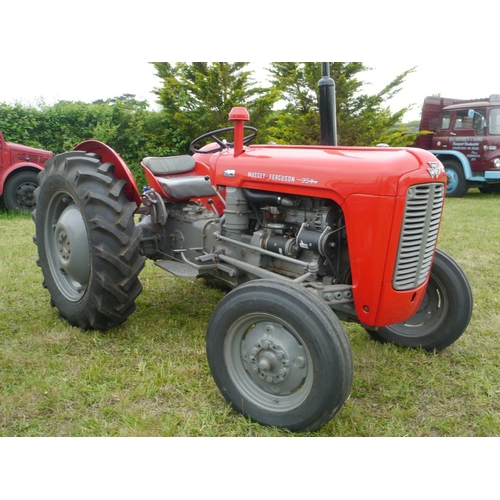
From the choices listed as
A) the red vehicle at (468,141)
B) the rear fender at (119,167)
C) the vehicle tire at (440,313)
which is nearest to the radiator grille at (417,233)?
the vehicle tire at (440,313)

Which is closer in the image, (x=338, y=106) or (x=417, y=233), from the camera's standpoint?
(x=417, y=233)

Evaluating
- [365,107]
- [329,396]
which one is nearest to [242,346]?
[329,396]

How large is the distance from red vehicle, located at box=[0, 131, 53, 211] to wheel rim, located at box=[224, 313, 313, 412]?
7.38 meters

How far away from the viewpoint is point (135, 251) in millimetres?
3301

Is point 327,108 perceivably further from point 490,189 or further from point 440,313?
point 490,189

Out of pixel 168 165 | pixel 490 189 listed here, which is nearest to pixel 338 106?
pixel 490 189

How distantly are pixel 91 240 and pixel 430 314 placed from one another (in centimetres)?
228

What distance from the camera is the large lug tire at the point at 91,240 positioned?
3184 millimetres

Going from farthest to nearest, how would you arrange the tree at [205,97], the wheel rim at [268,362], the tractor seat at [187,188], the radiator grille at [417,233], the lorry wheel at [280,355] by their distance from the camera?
the tree at [205,97]
the tractor seat at [187,188]
the radiator grille at [417,233]
the wheel rim at [268,362]
the lorry wheel at [280,355]

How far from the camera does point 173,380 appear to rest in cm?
284

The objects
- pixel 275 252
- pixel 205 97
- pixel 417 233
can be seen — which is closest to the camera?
pixel 417 233

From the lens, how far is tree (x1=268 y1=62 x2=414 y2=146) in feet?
38.8

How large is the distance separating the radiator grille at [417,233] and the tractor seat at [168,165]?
204cm

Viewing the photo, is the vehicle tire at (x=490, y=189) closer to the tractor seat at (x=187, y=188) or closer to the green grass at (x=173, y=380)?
the green grass at (x=173, y=380)
